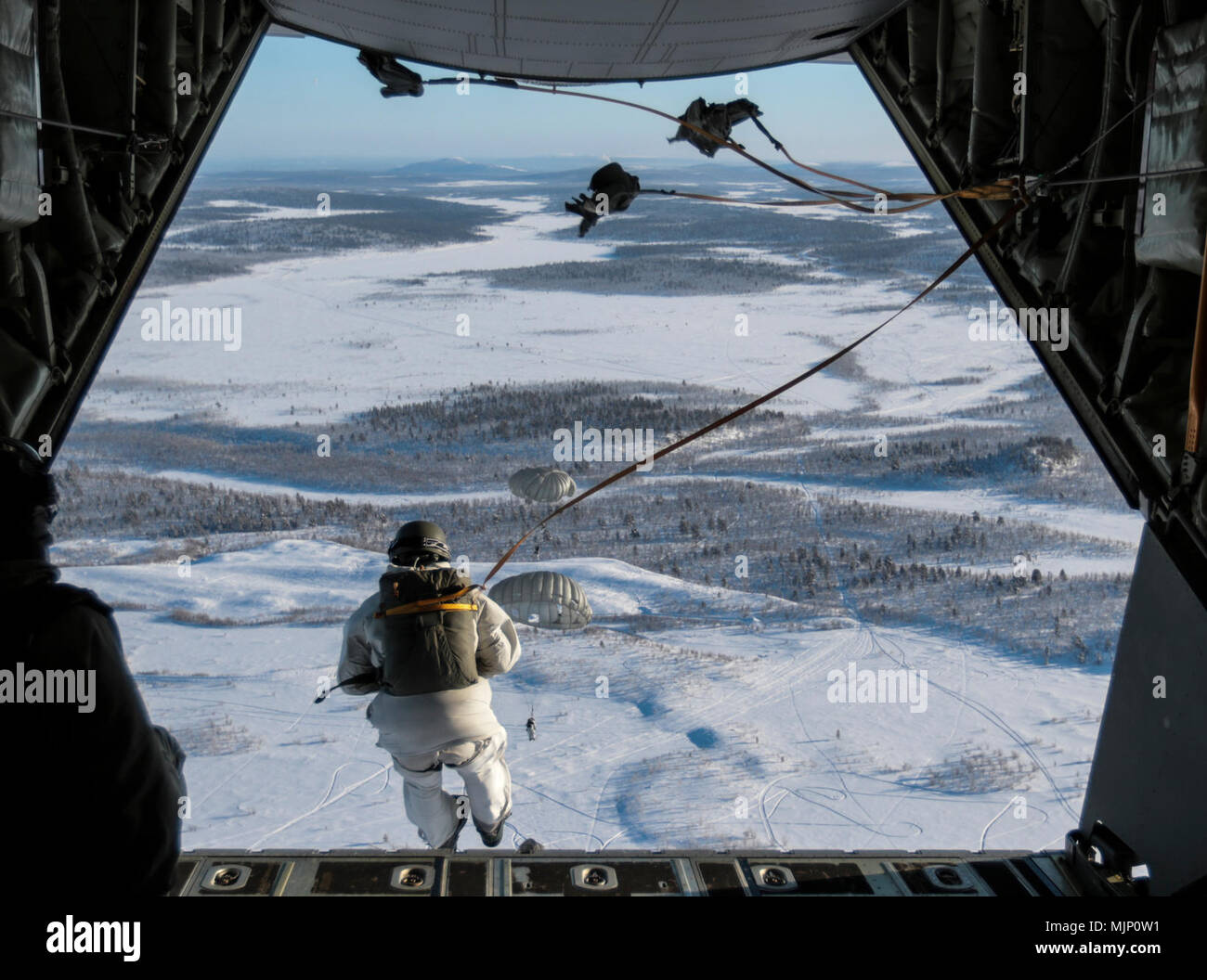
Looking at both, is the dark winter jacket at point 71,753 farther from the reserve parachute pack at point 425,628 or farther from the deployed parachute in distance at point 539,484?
the deployed parachute in distance at point 539,484

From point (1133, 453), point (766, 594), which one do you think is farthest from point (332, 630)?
point (1133, 453)

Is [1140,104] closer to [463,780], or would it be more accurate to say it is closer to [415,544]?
[415,544]

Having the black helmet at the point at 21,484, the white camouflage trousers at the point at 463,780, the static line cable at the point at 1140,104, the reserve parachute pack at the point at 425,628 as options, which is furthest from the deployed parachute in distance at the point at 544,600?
the black helmet at the point at 21,484

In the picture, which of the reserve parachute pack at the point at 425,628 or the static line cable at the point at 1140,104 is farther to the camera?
the reserve parachute pack at the point at 425,628

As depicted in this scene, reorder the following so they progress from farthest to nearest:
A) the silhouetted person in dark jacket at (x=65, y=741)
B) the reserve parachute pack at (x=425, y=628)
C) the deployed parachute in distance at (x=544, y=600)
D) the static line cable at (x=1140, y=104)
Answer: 1. the deployed parachute in distance at (x=544, y=600)
2. the reserve parachute pack at (x=425, y=628)
3. the static line cable at (x=1140, y=104)
4. the silhouetted person in dark jacket at (x=65, y=741)
